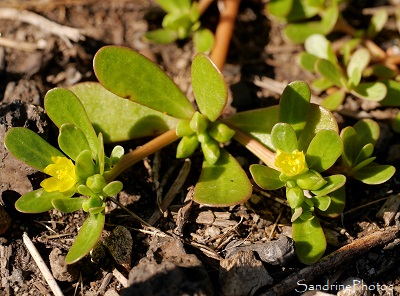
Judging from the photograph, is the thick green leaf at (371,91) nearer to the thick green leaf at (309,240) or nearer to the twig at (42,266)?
the thick green leaf at (309,240)

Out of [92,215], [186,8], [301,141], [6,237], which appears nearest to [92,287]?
[92,215]

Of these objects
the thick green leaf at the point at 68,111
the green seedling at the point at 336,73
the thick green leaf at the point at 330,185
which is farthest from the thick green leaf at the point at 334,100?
the thick green leaf at the point at 68,111

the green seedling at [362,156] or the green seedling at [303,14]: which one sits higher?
the green seedling at [303,14]

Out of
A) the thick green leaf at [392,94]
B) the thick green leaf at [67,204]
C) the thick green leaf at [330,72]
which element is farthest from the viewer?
the thick green leaf at [392,94]

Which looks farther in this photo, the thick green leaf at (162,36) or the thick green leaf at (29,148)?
the thick green leaf at (162,36)

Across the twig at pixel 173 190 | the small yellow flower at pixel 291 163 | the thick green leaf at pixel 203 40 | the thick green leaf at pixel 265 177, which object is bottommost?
the twig at pixel 173 190

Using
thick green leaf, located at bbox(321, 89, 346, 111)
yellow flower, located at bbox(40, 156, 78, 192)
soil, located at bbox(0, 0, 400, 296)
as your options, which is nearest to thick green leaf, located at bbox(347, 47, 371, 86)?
thick green leaf, located at bbox(321, 89, 346, 111)

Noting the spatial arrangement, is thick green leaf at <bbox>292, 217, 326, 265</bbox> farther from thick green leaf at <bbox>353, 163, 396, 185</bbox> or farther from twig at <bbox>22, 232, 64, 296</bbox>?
twig at <bbox>22, 232, 64, 296</bbox>

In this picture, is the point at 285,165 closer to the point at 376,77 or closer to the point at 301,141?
the point at 301,141
